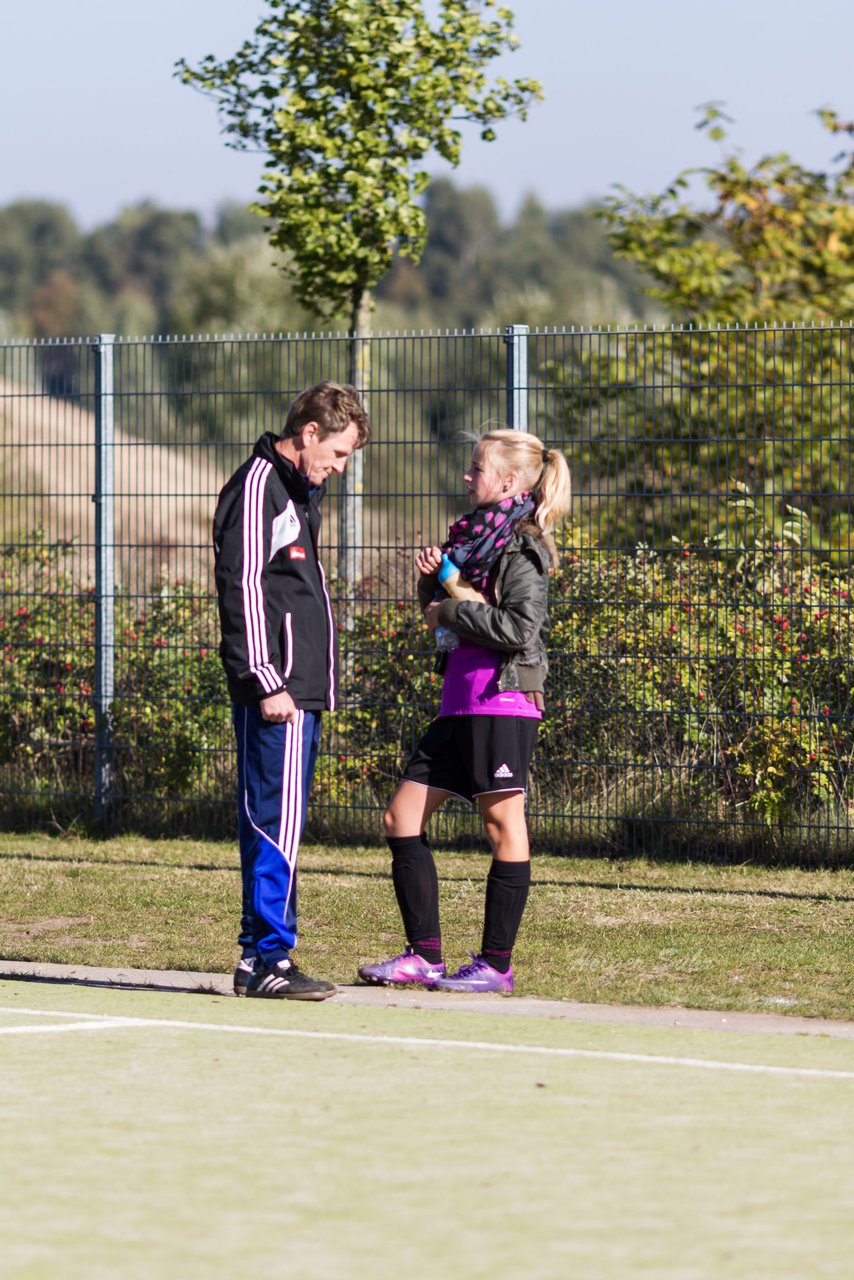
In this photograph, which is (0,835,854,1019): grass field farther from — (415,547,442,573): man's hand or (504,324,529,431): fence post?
(504,324,529,431): fence post

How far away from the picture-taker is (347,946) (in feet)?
26.8

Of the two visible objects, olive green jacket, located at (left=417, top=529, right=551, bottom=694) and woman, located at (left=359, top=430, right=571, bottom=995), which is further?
woman, located at (left=359, top=430, right=571, bottom=995)

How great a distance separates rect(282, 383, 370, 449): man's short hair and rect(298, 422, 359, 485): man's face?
0.02 meters

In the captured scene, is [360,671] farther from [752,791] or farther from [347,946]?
[347,946]

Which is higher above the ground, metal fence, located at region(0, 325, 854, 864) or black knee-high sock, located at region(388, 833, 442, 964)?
metal fence, located at region(0, 325, 854, 864)

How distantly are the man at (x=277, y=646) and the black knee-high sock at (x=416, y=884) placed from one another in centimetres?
35

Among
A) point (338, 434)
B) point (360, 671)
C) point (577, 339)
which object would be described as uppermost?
point (577, 339)

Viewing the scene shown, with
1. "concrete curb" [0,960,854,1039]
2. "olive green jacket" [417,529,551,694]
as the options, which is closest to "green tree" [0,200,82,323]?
"concrete curb" [0,960,854,1039]

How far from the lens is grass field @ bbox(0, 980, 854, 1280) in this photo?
153 inches

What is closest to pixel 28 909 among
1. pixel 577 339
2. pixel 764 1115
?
pixel 577 339

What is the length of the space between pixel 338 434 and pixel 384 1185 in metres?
3.02

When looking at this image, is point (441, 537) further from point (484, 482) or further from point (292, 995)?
point (292, 995)

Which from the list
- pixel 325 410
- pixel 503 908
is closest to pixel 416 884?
pixel 503 908

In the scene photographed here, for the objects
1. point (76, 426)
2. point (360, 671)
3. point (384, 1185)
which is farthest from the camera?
point (76, 426)
